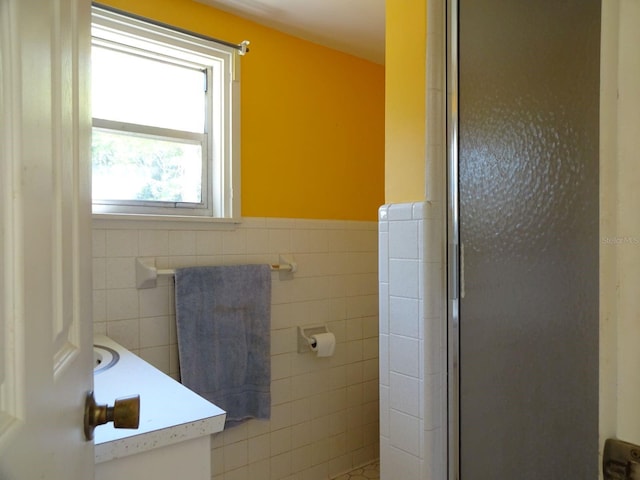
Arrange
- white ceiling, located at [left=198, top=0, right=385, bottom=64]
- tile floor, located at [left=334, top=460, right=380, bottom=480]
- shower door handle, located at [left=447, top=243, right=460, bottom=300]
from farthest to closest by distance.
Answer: tile floor, located at [left=334, top=460, right=380, bottom=480] → white ceiling, located at [left=198, top=0, right=385, bottom=64] → shower door handle, located at [left=447, top=243, right=460, bottom=300]

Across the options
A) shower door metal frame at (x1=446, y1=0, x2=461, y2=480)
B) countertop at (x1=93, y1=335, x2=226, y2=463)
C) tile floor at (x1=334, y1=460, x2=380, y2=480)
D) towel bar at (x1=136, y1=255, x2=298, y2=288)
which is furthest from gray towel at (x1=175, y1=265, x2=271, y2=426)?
shower door metal frame at (x1=446, y1=0, x2=461, y2=480)

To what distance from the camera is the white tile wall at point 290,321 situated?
1.72 m

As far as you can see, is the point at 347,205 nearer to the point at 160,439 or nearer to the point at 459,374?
the point at 459,374

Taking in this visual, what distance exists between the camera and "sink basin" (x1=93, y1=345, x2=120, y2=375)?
1203mm

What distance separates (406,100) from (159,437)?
126 cm

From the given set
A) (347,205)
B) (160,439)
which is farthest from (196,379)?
(347,205)

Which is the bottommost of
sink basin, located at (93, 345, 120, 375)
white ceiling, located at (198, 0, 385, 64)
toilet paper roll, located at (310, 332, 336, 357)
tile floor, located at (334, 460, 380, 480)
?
tile floor, located at (334, 460, 380, 480)

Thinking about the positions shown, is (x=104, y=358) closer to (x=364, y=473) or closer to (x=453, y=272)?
(x=453, y=272)

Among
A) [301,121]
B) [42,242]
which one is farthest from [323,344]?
[42,242]

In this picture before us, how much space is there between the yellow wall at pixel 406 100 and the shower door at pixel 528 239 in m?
0.16

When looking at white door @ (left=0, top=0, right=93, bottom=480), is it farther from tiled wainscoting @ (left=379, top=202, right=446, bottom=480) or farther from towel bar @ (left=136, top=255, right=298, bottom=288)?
towel bar @ (left=136, top=255, right=298, bottom=288)

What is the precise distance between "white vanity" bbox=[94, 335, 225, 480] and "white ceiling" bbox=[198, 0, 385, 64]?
1.66m

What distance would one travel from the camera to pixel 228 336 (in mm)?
1906

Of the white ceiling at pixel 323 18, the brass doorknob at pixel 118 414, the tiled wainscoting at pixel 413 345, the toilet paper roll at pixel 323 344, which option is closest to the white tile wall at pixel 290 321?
the toilet paper roll at pixel 323 344
